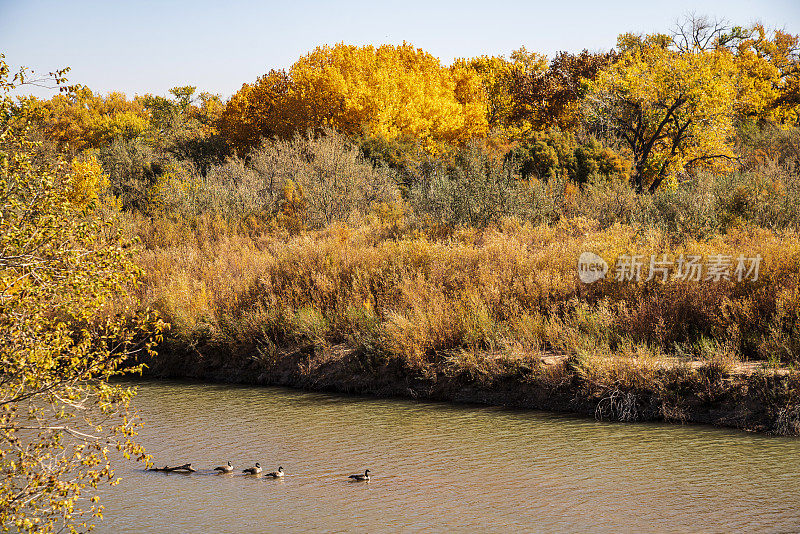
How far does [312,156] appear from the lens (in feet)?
93.1

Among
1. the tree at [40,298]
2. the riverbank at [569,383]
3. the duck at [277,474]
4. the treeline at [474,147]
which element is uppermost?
the treeline at [474,147]

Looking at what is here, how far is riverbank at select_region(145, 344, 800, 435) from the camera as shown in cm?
1063

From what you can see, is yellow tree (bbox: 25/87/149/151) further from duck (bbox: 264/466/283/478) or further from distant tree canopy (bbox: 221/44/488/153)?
duck (bbox: 264/466/283/478)

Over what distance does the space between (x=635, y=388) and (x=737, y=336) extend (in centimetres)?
206

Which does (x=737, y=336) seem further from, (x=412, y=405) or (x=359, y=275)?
(x=359, y=275)

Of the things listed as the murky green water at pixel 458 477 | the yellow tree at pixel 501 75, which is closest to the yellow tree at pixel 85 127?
the yellow tree at pixel 501 75

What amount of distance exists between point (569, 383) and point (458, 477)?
3.44 m

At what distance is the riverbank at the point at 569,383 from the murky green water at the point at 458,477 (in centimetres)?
40

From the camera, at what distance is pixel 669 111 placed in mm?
28016

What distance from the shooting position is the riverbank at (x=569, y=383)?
10.6 meters

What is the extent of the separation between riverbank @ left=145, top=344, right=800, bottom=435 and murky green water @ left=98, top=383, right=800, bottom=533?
0.40 m

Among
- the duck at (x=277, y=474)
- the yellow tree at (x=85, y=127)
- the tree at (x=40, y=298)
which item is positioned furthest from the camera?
the yellow tree at (x=85, y=127)

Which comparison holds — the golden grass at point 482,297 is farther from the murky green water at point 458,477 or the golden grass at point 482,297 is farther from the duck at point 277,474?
the duck at point 277,474

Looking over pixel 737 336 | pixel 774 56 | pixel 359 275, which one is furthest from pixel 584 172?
pixel 774 56
